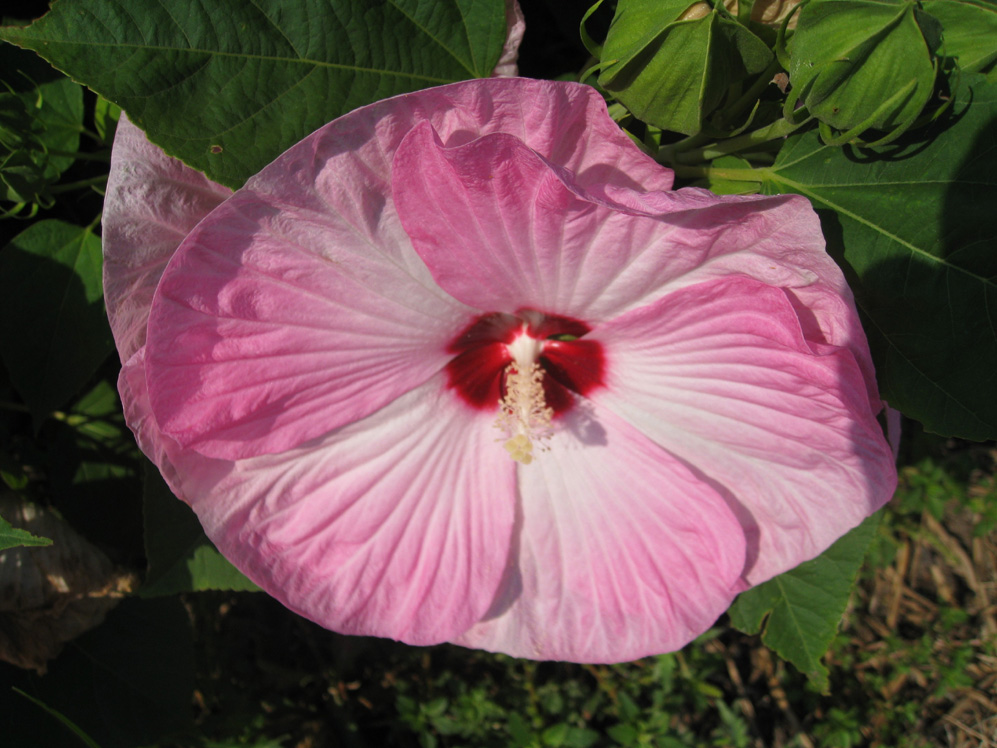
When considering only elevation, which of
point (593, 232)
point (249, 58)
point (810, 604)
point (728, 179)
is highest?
point (249, 58)

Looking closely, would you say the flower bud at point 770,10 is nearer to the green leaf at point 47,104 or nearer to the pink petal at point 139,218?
the pink petal at point 139,218

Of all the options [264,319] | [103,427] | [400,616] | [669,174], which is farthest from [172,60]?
[103,427]

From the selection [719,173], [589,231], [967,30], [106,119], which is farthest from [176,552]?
[967,30]

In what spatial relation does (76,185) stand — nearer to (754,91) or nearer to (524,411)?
(524,411)

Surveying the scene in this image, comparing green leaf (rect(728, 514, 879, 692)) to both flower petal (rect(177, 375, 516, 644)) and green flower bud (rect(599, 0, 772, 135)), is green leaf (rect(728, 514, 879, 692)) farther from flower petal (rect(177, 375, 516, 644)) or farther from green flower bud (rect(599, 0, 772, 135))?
green flower bud (rect(599, 0, 772, 135))

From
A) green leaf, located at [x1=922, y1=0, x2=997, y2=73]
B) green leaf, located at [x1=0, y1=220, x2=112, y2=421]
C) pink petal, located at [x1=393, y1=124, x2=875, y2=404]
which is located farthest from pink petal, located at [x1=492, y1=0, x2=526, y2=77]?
green leaf, located at [x1=0, y1=220, x2=112, y2=421]

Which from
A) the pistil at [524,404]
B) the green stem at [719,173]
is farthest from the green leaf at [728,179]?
the pistil at [524,404]
